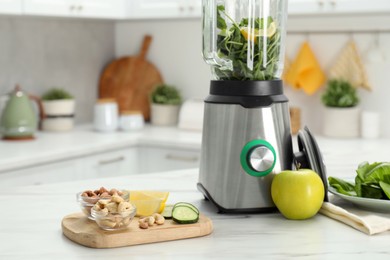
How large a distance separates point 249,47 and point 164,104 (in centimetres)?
239

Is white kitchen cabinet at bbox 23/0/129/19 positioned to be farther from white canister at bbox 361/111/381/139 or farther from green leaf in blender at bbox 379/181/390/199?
green leaf in blender at bbox 379/181/390/199

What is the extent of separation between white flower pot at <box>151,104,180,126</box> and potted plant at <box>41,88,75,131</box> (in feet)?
1.61

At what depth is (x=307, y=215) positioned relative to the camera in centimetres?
154

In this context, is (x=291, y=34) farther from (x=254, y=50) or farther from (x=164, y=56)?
(x=254, y=50)

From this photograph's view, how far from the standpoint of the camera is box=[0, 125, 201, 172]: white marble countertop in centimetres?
295

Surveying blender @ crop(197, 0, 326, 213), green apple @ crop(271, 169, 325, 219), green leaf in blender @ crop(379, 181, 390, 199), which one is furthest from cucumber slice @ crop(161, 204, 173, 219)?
green leaf in blender @ crop(379, 181, 390, 199)

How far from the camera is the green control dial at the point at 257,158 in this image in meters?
1.58

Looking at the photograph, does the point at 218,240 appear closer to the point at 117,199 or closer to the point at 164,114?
the point at 117,199

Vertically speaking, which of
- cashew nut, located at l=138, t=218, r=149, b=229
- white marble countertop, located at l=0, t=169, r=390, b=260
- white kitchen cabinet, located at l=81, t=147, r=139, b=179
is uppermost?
cashew nut, located at l=138, t=218, r=149, b=229

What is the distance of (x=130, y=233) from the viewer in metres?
1.36

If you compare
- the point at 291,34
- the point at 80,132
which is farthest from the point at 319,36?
the point at 80,132

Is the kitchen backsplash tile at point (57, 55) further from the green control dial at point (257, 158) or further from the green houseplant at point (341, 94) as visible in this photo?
the green control dial at point (257, 158)

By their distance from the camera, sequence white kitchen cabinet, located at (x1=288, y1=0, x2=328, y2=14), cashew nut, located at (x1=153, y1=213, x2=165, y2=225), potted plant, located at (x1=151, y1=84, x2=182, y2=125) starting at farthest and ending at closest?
potted plant, located at (x1=151, y1=84, x2=182, y2=125) → white kitchen cabinet, located at (x1=288, y1=0, x2=328, y2=14) → cashew nut, located at (x1=153, y1=213, x2=165, y2=225)

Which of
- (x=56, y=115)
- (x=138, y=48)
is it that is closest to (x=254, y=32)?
(x=56, y=115)
